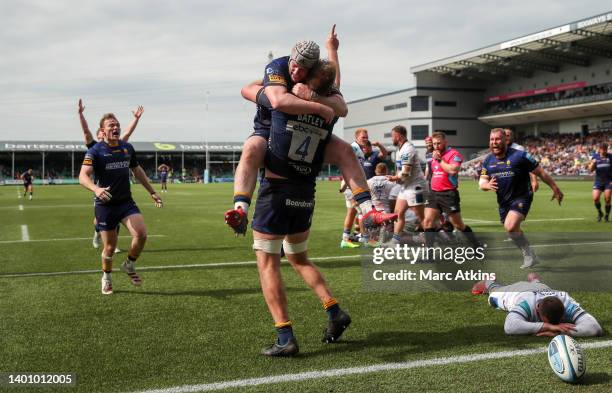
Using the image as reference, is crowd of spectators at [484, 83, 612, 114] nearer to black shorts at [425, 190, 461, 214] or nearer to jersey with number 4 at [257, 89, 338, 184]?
black shorts at [425, 190, 461, 214]

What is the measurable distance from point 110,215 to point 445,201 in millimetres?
5844

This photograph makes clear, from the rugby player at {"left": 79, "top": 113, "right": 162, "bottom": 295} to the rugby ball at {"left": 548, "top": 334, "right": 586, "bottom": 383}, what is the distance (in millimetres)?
5257

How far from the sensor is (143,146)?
84062 mm

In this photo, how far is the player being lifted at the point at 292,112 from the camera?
14.4 feet

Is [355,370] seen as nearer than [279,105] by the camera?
Yes

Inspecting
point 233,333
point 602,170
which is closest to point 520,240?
point 233,333

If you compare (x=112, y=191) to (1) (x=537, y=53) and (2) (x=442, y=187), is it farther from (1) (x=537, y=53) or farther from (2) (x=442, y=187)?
(1) (x=537, y=53)

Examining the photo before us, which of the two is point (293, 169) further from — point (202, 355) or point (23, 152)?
point (23, 152)

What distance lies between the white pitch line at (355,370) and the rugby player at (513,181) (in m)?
4.00

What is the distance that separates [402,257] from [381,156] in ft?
18.4

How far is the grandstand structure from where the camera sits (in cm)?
6388

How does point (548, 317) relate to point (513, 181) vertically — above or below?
below

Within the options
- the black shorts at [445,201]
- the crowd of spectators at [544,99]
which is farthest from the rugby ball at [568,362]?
the crowd of spectators at [544,99]

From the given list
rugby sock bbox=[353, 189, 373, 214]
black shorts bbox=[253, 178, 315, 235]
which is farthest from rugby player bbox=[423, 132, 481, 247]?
black shorts bbox=[253, 178, 315, 235]
